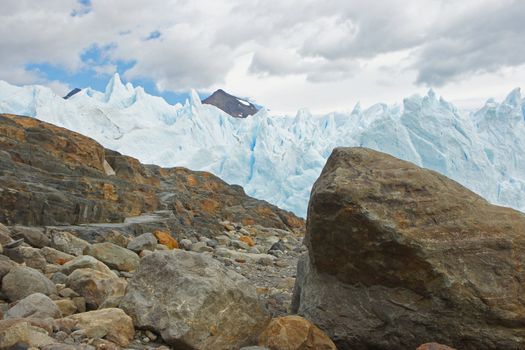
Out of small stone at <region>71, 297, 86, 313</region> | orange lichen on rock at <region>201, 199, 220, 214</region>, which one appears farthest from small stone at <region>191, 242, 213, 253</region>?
small stone at <region>71, 297, 86, 313</region>

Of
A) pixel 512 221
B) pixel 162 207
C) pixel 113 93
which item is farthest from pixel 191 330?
pixel 113 93

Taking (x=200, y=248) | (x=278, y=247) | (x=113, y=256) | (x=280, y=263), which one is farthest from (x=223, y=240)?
(x=113, y=256)

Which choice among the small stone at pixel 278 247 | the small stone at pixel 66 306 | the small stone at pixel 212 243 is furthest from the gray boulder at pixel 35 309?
the small stone at pixel 278 247

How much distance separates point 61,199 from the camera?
301 inches

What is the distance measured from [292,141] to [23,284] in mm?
36786

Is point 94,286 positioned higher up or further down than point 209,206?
further down

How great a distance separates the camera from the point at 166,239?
873 cm

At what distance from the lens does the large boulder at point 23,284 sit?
3.59 meters

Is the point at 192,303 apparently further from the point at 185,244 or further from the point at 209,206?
the point at 209,206

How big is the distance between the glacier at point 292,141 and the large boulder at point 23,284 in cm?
3100

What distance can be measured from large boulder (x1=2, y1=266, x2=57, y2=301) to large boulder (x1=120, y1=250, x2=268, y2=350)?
0.68 meters

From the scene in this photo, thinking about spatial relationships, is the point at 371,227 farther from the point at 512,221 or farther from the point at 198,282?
the point at 198,282

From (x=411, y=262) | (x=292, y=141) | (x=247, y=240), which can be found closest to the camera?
(x=411, y=262)

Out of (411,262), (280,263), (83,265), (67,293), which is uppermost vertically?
(411,262)
